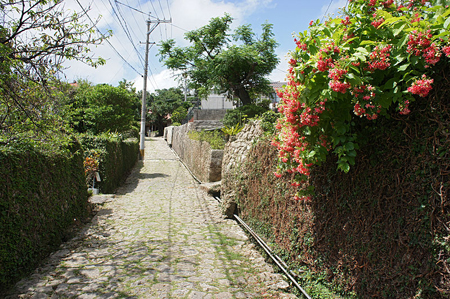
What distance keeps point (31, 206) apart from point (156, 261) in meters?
2.03

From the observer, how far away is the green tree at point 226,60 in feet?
68.4

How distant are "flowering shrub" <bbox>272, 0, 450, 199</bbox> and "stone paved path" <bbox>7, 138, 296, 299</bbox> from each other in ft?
7.90

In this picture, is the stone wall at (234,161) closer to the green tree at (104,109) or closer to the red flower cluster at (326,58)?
the red flower cluster at (326,58)

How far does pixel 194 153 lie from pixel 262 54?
11229mm

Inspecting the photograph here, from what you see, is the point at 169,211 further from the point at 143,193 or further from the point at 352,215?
the point at 352,215

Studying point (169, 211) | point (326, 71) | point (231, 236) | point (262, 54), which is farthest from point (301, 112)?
point (262, 54)

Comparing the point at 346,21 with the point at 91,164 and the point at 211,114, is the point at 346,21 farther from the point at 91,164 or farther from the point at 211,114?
the point at 211,114

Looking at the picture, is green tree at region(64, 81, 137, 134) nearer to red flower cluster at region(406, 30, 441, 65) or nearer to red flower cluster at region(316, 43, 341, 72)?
red flower cluster at region(316, 43, 341, 72)

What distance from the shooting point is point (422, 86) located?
2.08 meters

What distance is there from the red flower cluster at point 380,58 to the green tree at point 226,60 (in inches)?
727

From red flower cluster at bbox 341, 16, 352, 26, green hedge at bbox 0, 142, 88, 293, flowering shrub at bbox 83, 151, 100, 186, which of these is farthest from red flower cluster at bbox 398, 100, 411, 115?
flowering shrub at bbox 83, 151, 100, 186

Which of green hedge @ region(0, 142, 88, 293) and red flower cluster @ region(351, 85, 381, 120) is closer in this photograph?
red flower cluster @ region(351, 85, 381, 120)

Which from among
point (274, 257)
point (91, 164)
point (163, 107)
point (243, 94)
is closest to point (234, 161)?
point (274, 257)

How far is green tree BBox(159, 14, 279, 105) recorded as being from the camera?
68.4 feet
